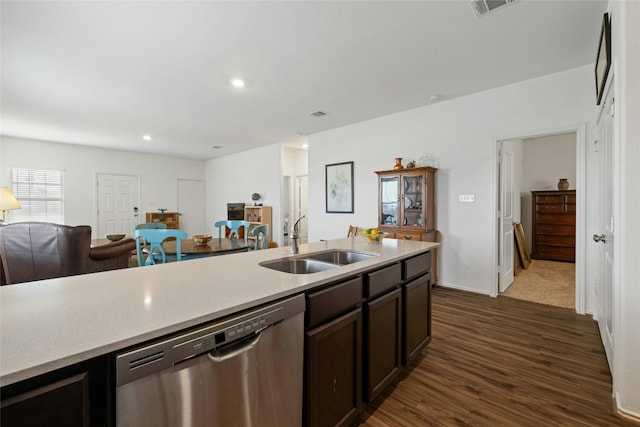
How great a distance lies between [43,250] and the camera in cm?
270

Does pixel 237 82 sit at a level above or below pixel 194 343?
above

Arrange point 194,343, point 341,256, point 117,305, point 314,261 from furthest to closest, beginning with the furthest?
1. point 341,256
2. point 314,261
3. point 117,305
4. point 194,343

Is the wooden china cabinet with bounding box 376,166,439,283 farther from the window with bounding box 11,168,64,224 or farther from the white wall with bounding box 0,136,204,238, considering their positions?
the window with bounding box 11,168,64,224

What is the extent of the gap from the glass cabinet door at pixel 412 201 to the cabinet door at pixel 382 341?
2397mm

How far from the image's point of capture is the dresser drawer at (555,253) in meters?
5.51

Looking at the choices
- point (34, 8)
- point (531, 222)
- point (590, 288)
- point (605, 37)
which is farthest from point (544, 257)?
point (34, 8)

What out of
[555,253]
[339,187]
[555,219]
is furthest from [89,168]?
[555,253]

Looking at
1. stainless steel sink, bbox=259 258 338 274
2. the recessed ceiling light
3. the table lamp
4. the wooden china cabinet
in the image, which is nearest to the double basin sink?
stainless steel sink, bbox=259 258 338 274

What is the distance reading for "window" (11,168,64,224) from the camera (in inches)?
235

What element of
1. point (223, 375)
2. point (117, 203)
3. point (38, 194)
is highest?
point (38, 194)

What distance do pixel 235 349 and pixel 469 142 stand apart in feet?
12.7

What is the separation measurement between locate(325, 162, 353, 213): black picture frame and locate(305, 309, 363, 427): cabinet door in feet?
12.3

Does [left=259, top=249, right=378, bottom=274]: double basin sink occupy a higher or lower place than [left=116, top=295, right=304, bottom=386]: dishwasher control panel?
higher

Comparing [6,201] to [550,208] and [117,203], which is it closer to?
[117,203]
